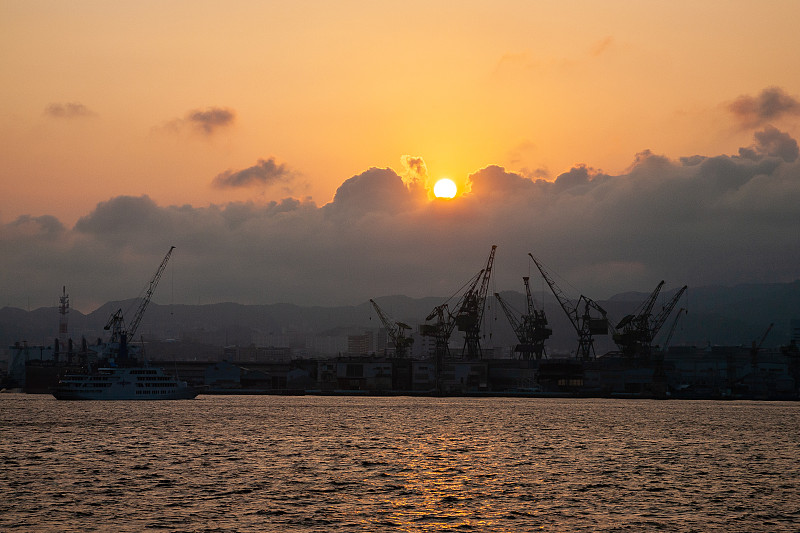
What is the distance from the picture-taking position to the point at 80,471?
82500mm

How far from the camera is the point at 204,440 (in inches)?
4579

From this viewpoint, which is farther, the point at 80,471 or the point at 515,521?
the point at 80,471

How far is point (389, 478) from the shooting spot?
79.1m

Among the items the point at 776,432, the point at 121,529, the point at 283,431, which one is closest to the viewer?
the point at 121,529

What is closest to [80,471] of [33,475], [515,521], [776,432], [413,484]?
[33,475]

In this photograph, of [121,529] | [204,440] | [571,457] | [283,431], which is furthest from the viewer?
[283,431]

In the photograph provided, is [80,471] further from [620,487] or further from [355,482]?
[620,487]

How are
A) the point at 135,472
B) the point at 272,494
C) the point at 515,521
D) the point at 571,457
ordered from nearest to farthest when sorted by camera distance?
the point at 515,521 < the point at 272,494 < the point at 135,472 < the point at 571,457

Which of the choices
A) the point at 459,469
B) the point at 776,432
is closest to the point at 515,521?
the point at 459,469

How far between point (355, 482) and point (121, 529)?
25.3 meters

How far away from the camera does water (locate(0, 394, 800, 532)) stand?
58.8 m

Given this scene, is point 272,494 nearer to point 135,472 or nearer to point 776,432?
point 135,472

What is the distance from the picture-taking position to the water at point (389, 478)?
58.8 metres

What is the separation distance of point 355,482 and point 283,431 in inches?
2327
